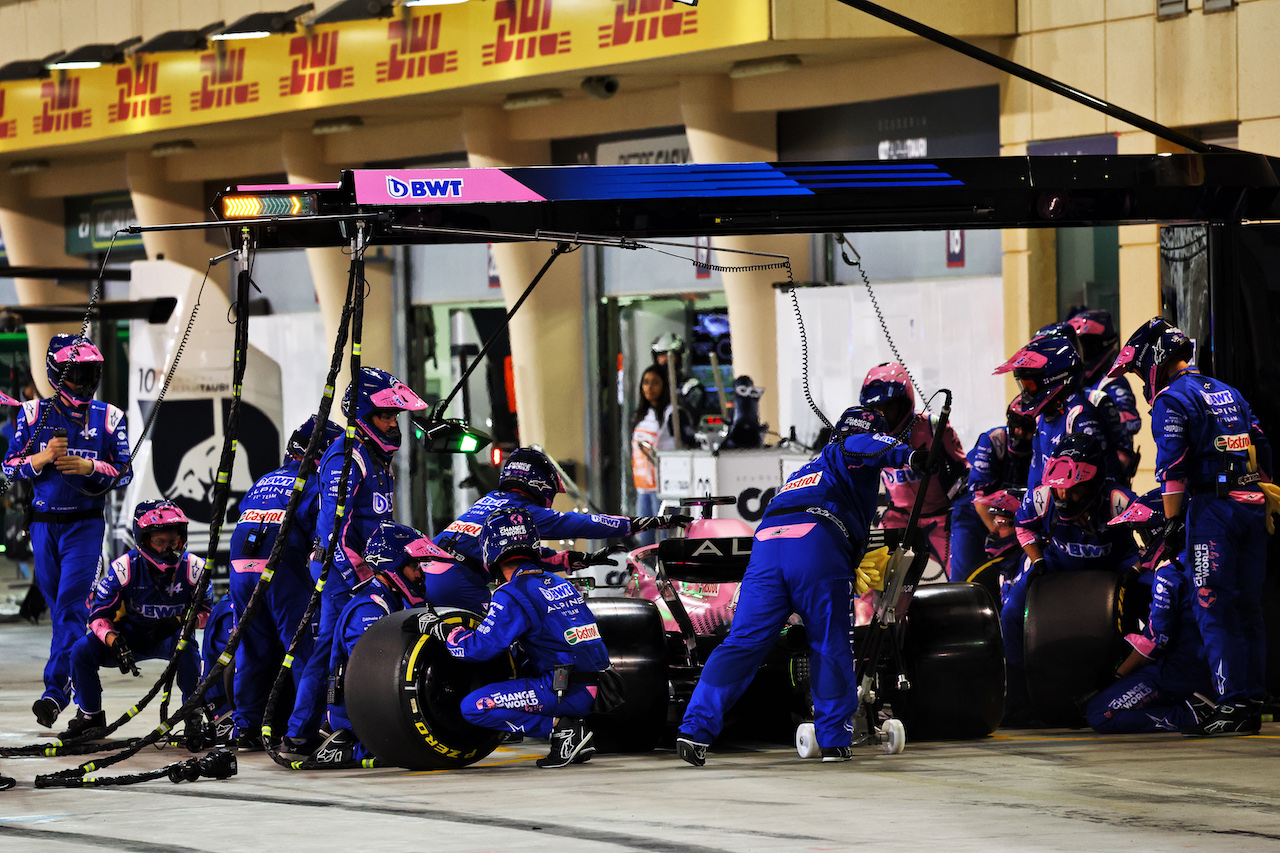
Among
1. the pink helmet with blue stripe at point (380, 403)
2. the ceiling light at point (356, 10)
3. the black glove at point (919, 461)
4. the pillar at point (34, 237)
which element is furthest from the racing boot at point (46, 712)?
the pillar at point (34, 237)

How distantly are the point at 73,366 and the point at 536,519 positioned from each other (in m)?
3.71

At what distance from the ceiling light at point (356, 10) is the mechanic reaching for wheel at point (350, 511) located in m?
9.94

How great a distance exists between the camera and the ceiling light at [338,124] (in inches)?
813

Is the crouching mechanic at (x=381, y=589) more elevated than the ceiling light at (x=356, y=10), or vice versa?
the ceiling light at (x=356, y=10)

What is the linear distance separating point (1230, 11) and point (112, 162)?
51.2 feet

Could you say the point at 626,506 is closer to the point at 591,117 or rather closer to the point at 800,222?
the point at 591,117

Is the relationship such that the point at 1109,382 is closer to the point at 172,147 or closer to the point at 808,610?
the point at 808,610

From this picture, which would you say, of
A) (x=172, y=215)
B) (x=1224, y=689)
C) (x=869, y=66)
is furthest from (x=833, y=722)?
(x=172, y=215)

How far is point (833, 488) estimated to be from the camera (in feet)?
27.4

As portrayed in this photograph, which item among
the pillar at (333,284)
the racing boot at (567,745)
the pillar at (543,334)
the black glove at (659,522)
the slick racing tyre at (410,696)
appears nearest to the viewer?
the slick racing tyre at (410,696)

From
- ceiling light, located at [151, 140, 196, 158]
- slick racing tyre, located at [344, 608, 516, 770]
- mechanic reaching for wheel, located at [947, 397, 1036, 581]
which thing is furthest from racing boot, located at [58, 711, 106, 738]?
ceiling light, located at [151, 140, 196, 158]

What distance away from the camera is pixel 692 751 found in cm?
816

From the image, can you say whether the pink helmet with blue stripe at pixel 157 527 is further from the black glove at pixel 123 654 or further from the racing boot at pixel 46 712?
the racing boot at pixel 46 712

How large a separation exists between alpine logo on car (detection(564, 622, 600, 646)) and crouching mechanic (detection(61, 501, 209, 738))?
2698 millimetres
